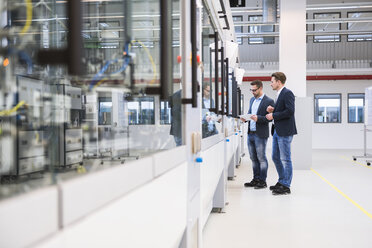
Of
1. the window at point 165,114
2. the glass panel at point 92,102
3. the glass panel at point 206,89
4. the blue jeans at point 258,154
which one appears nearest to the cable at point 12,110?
the glass panel at point 92,102

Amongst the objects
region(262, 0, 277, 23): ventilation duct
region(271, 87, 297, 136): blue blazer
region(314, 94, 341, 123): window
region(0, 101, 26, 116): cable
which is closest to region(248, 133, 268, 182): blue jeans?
region(271, 87, 297, 136): blue blazer

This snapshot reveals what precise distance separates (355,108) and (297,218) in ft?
37.5

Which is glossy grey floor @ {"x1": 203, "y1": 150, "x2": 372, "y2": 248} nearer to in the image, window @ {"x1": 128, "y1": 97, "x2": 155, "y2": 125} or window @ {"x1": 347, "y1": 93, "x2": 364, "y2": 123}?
window @ {"x1": 128, "y1": 97, "x2": 155, "y2": 125}

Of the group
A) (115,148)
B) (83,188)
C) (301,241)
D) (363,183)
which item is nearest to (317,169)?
(363,183)

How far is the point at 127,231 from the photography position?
2.71ft

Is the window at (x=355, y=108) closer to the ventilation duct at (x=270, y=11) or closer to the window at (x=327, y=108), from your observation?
the window at (x=327, y=108)

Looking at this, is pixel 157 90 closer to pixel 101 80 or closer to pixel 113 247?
pixel 101 80

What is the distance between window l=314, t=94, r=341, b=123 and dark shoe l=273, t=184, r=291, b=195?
385 inches

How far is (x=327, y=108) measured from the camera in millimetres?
13664

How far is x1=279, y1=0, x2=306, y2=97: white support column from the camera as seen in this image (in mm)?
7414

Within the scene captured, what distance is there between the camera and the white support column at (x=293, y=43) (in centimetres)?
741

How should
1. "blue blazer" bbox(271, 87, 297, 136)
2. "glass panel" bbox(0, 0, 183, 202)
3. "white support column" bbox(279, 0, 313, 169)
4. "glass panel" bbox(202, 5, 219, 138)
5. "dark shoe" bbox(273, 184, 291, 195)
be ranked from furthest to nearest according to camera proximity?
"white support column" bbox(279, 0, 313, 169), "dark shoe" bbox(273, 184, 291, 195), "blue blazer" bbox(271, 87, 297, 136), "glass panel" bbox(202, 5, 219, 138), "glass panel" bbox(0, 0, 183, 202)

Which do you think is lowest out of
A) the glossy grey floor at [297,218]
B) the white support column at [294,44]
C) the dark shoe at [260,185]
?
the glossy grey floor at [297,218]

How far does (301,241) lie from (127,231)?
2367 mm
